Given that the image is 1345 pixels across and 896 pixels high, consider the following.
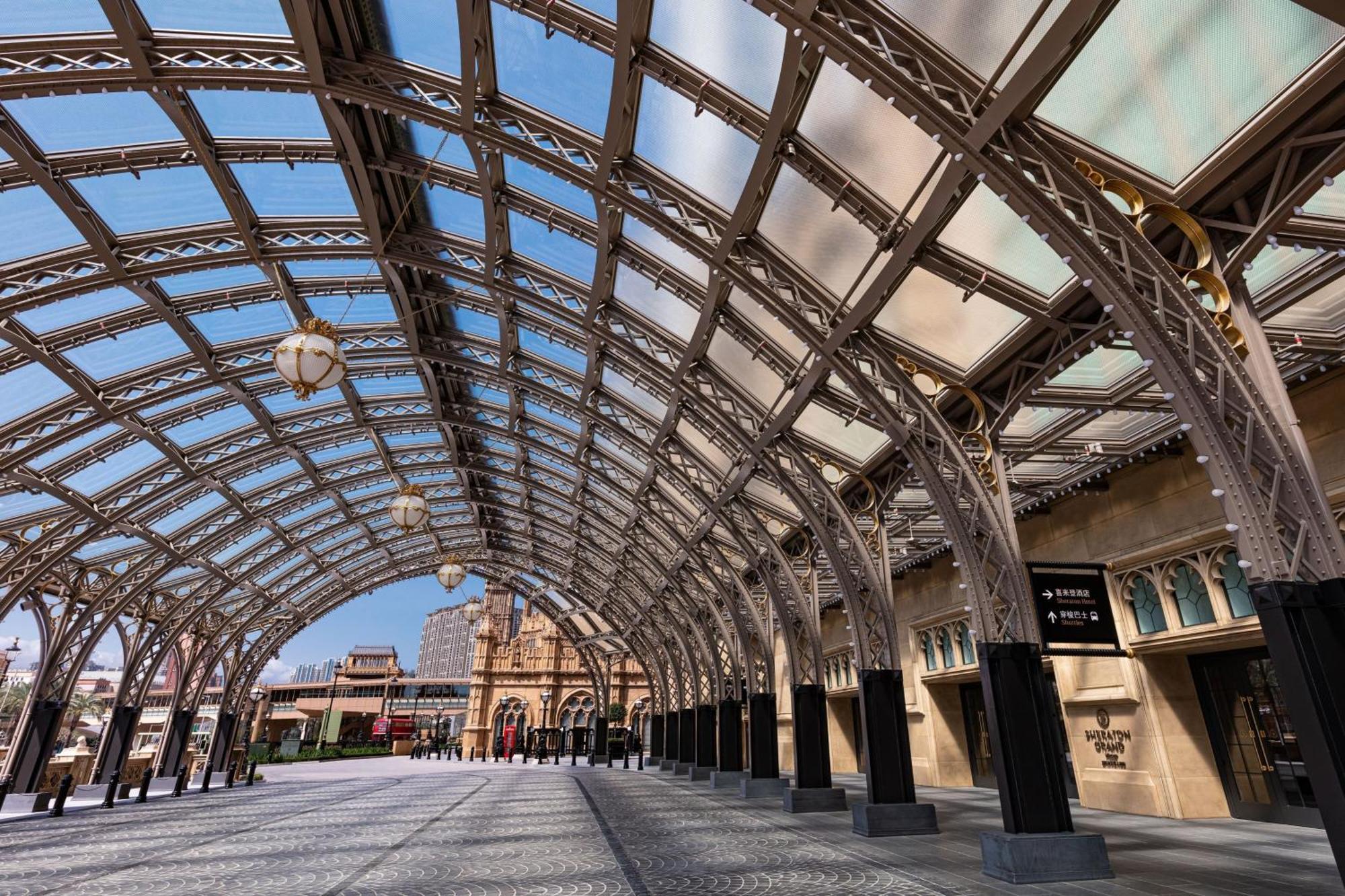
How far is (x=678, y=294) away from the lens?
1303 cm

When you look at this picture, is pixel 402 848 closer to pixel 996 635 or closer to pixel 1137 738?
pixel 996 635

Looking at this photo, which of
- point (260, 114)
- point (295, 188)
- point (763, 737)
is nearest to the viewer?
point (260, 114)

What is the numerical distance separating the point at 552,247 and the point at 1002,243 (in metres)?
8.80

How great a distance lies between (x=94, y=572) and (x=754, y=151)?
28456 mm

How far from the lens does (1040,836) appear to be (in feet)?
27.6

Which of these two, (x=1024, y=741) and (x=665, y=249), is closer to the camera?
(x=1024, y=741)

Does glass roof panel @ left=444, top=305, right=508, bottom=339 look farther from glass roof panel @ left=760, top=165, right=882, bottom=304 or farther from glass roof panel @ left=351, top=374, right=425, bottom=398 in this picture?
glass roof panel @ left=760, top=165, right=882, bottom=304

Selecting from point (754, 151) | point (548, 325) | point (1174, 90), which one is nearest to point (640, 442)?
point (548, 325)

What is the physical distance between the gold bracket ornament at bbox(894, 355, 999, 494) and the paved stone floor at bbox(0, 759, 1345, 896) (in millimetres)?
5342

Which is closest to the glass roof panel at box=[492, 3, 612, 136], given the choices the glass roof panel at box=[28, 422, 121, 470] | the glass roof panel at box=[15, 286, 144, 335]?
the glass roof panel at box=[15, 286, 144, 335]

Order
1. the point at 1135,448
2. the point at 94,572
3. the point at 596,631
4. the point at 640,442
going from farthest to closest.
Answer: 1. the point at 596,631
2. the point at 94,572
3. the point at 640,442
4. the point at 1135,448

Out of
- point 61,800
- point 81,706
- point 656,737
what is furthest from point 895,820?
point 81,706

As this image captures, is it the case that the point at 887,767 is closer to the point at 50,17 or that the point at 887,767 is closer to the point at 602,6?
the point at 602,6

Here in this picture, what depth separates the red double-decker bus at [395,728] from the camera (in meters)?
66.9
